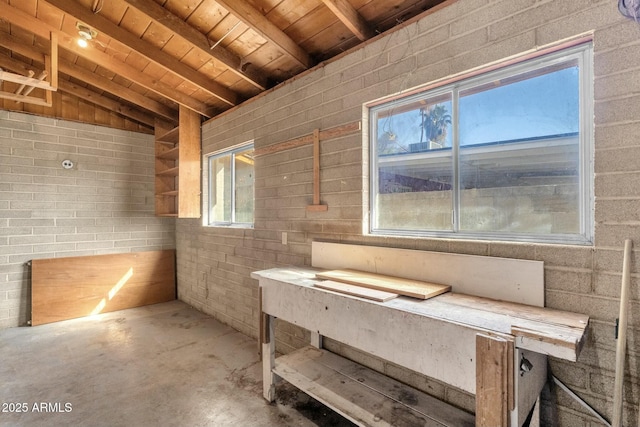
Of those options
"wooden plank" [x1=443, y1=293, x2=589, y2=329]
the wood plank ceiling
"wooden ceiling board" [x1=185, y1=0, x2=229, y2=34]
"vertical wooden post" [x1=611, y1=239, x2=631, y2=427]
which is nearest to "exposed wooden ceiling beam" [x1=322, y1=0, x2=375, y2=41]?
the wood plank ceiling

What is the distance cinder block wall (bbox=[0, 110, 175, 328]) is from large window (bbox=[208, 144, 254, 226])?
128cm

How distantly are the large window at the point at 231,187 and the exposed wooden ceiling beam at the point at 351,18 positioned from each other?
5.97 feet

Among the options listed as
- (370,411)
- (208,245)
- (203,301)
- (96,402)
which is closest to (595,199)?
(370,411)

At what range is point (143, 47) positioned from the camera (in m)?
2.87

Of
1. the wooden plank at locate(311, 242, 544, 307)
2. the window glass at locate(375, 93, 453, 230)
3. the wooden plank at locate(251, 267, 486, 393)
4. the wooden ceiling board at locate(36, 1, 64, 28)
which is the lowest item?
the wooden plank at locate(251, 267, 486, 393)

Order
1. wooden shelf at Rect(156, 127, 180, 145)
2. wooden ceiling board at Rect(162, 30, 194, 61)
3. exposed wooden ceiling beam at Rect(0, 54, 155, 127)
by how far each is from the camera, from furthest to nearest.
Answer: wooden shelf at Rect(156, 127, 180, 145) → exposed wooden ceiling beam at Rect(0, 54, 155, 127) → wooden ceiling board at Rect(162, 30, 194, 61)

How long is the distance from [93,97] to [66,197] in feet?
4.60

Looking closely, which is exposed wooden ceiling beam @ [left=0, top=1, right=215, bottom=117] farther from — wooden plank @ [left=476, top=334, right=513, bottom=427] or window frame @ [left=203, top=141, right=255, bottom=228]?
wooden plank @ [left=476, top=334, right=513, bottom=427]

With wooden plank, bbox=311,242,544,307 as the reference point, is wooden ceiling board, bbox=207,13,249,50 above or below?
above

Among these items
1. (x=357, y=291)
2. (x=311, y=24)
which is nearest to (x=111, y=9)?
(x=311, y=24)

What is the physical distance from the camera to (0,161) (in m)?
3.68

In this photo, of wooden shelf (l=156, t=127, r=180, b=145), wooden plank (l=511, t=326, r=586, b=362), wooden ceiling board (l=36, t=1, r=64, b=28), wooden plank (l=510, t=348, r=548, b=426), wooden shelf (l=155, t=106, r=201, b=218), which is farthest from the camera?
wooden shelf (l=156, t=127, r=180, b=145)

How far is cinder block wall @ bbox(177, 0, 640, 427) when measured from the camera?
1.35 m

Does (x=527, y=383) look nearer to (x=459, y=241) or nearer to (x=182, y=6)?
(x=459, y=241)
